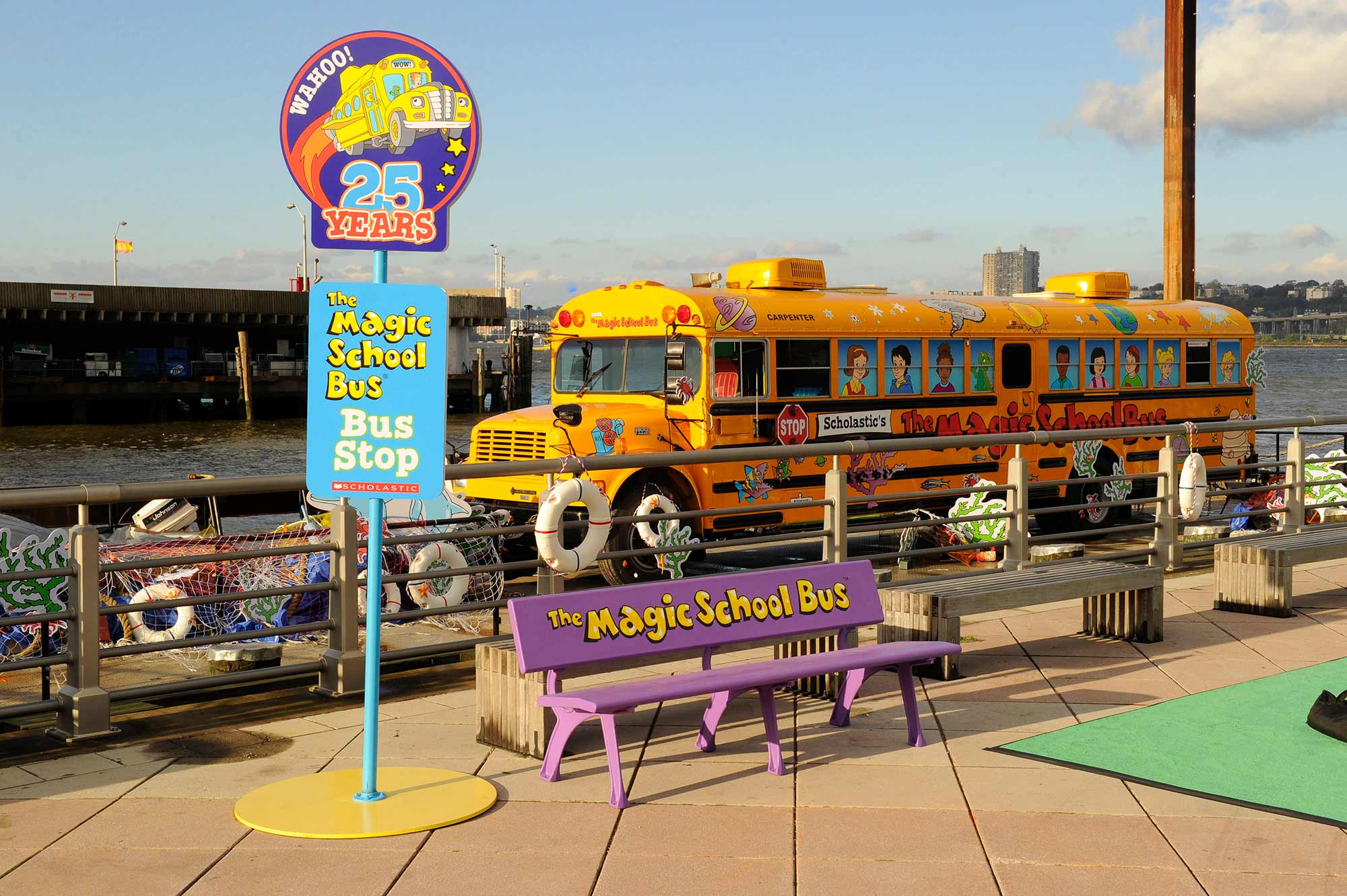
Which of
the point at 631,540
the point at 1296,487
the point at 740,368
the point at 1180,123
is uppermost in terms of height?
the point at 1180,123

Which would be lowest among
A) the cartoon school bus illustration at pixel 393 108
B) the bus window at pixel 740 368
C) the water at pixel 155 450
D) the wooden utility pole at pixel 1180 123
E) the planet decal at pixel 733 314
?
the water at pixel 155 450

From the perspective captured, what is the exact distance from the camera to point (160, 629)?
11.2 m

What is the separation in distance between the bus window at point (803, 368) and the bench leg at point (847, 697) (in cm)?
860

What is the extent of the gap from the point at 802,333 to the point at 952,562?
302 cm

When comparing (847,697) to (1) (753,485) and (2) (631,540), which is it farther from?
(1) (753,485)

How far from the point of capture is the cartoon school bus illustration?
562 cm

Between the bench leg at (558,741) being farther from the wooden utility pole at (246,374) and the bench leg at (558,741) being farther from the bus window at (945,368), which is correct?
the wooden utility pole at (246,374)

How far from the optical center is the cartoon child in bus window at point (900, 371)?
16578 mm

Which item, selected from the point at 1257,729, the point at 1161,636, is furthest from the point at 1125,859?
the point at 1161,636

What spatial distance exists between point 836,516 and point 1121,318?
36.5ft

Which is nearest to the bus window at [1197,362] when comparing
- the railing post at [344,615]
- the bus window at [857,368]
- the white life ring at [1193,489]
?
the bus window at [857,368]

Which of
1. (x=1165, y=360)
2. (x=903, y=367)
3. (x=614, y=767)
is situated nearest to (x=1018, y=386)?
(x=903, y=367)

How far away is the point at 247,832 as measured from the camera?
209 inches

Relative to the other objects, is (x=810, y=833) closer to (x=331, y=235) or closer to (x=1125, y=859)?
(x=1125, y=859)
